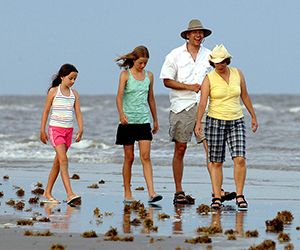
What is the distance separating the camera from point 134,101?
257 inches

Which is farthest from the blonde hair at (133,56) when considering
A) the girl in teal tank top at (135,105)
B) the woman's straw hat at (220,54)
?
the woman's straw hat at (220,54)

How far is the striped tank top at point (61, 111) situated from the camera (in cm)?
645

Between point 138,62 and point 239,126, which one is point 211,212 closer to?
point 239,126

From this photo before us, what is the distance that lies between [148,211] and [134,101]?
→ 1.44 m

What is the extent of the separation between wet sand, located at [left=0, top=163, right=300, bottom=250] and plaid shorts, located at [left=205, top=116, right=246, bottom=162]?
2.10 feet

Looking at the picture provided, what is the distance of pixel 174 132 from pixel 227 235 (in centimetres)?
239

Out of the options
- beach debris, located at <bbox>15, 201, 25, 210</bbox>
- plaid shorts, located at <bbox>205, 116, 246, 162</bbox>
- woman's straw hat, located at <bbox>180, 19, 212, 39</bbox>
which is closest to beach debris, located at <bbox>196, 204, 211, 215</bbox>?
plaid shorts, located at <bbox>205, 116, 246, 162</bbox>

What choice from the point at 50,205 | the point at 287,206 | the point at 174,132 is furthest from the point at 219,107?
the point at 50,205

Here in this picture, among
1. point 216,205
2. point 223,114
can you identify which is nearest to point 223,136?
point 223,114

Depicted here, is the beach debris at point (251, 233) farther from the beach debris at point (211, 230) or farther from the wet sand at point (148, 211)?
the beach debris at point (211, 230)

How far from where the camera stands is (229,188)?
314 inches

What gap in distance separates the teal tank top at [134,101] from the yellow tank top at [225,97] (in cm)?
89

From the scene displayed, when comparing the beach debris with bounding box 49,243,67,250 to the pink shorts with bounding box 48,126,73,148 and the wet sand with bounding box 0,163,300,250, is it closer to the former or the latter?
the wet sand with bounding box 0,163,300,250

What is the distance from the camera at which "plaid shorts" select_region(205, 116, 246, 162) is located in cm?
613
